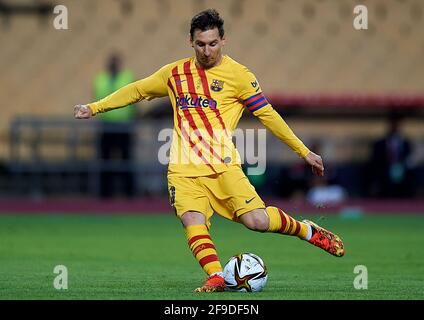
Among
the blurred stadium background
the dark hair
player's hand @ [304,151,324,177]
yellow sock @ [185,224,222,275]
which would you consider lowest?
yellow sock @ [185,224,222,275]

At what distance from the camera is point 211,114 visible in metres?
9.48

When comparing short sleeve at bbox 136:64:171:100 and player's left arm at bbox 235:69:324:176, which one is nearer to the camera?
player's left arm at bbox 235:69:324:176

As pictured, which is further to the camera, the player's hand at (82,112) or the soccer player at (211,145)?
the player's hand at (82,112)

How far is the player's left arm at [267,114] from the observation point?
9516 millimetres

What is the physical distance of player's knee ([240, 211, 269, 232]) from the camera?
9422mm

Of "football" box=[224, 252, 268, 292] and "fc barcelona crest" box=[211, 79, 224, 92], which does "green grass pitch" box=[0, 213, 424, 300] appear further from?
"fc barcelona crest" box=[211, 79, 224, 92]

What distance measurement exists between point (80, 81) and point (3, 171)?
3812mm

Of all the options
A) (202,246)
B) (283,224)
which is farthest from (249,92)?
(202,246)

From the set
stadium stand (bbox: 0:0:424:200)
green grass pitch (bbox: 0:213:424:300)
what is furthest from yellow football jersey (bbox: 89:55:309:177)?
stadium stand (bbox: 0:0:424:200)

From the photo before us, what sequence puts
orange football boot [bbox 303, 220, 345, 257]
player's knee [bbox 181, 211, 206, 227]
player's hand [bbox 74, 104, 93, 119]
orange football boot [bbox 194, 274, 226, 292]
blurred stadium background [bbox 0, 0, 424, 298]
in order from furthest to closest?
1. blurred stadium background [bbox 0, 0, 424, 298]
2. orange football boot [bbox 303, 220, 345, 257]
3. player's hand [bbox 74, 104, 93, 119]
4. player's knee [bbox 181, 211, 206, 227]
5. orange football boot [bbox 194, 274, 226, 292]

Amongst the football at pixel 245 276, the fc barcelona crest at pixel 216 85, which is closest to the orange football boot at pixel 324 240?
the football at pixel 245 276

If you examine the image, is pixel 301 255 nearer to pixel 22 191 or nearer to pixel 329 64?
pixel 22 191

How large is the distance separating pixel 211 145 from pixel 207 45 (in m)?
0.77

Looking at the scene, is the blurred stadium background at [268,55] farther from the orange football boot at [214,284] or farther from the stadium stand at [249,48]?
the orange football boot at [214,284]
